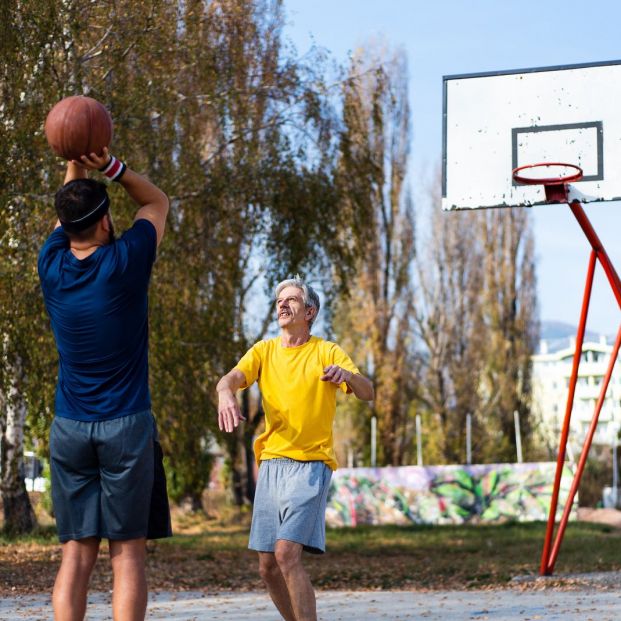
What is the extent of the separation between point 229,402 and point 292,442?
563mm

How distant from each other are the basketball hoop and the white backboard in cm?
7

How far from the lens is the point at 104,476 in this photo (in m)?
4.60

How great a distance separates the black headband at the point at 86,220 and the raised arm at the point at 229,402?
1.15 meters

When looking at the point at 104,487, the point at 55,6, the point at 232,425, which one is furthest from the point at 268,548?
the point at 55,6

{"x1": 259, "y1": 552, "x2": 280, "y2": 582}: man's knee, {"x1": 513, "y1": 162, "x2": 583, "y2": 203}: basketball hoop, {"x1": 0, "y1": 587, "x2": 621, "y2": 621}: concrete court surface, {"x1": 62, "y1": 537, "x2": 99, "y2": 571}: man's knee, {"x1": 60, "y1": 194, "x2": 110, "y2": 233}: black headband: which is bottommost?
{"x1": 0, "y1": 587, "x2": 621, "y2": 621}: concrete court surface

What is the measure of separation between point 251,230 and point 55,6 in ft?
16.3

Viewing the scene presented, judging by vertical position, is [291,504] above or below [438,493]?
above

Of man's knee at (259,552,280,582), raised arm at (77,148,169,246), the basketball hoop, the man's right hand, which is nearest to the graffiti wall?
the basketball hoop

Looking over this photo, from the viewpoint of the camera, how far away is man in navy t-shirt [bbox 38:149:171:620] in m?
A: 4.57

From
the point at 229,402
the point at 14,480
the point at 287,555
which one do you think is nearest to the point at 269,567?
the point at 287,555

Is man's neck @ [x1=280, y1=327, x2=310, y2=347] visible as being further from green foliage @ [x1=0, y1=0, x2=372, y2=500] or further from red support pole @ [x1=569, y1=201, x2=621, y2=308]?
green foliage @ [x1=0, y1=0, x2=372, y2=500]

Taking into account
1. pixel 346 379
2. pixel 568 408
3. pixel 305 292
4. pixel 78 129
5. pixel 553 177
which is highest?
pixel 553 177

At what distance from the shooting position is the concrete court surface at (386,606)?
339 inches

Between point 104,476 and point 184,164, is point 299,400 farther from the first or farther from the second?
point 184,164
